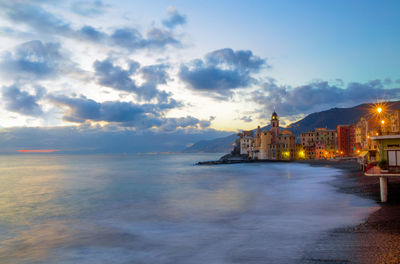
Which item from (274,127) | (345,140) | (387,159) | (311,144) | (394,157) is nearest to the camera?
(394,157)

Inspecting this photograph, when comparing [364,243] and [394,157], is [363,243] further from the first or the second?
[394,157]

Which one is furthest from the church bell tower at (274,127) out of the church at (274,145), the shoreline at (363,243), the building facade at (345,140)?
the shoreline at (363,243)

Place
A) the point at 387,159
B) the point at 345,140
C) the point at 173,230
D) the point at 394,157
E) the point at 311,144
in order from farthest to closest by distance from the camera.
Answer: the point at 311,144, the point at 345,140, the point at 387,159, the point at 394,157, the point at 173,230

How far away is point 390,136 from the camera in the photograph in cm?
2206

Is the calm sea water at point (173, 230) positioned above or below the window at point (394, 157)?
below

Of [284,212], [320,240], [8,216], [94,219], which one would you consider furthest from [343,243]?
[8,216]

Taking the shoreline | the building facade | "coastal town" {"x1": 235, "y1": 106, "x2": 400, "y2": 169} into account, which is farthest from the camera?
the building facade

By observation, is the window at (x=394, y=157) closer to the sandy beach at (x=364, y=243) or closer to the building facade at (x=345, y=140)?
the sandy beach at (x=364, y=243)

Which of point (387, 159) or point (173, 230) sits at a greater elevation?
point (387, 159)

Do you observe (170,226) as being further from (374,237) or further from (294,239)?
(374,237)

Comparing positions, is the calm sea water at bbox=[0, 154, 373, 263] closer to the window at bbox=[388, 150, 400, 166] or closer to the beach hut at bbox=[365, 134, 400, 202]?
the beach hut at bbox=[365, 134, 400, 202]

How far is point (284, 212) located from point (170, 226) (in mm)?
9320

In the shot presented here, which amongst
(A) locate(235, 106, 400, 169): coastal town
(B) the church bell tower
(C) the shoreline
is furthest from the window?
(B) the church bell tower

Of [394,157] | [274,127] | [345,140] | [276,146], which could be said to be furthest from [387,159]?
[274,127]
